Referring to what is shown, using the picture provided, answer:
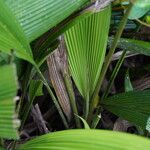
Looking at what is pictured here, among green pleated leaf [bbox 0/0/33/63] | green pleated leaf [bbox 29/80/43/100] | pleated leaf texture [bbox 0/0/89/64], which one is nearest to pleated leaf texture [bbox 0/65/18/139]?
green pleated leaf [bbox 0/0/33/63]

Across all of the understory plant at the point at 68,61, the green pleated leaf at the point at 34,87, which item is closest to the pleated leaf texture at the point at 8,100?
the understory plant at the point at 68,61

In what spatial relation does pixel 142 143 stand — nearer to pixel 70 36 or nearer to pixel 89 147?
pixel 89 147

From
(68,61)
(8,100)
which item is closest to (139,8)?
(68,61)

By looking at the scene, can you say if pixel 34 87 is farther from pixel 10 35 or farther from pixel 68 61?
pixel 10 35

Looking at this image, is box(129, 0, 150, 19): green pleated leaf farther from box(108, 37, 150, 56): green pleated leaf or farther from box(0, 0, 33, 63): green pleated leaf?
box(0, 0, 33, 63): green pleated leaf

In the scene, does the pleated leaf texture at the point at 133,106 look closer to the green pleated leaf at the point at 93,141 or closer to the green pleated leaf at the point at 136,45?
the green pleated leaf at the point at 136,45
